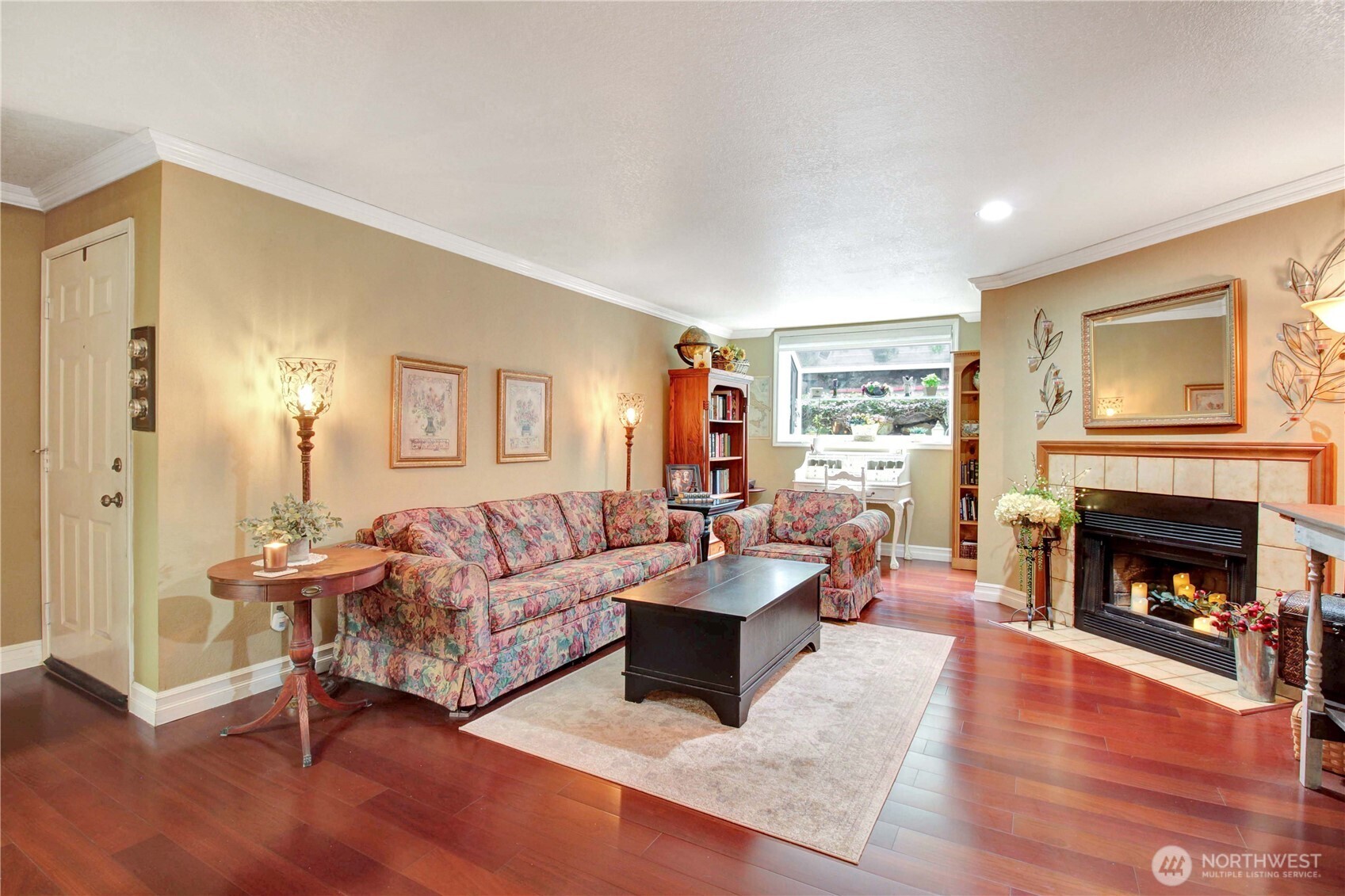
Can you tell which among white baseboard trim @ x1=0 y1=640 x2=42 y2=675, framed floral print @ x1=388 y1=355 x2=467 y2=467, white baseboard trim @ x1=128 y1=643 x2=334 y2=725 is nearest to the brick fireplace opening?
framed floral print @ x1=388 y1=355 x2=467 y2=467

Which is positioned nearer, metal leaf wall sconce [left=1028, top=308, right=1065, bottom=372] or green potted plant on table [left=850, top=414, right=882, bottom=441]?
metal leaf wall sconce [left=1028, top=308, right=1065, bottom=372]

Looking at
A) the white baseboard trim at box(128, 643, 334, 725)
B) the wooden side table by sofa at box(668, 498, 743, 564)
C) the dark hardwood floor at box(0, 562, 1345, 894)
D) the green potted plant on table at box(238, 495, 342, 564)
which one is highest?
the green potted plant on table at box(238, 495, 342, 564)

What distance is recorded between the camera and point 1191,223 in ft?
12.1

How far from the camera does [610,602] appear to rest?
3.86 metres

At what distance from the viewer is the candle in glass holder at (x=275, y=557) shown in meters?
2.62

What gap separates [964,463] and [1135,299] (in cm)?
260

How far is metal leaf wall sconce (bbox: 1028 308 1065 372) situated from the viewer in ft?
15.3

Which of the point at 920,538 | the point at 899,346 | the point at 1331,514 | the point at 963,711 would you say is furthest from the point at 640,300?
the point at 1331,514

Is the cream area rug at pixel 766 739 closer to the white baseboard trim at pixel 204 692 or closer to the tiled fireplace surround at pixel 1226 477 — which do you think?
the white baseboard trim at pixel 204 692

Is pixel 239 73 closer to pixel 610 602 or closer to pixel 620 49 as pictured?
pixel 620 49

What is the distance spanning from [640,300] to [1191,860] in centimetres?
518

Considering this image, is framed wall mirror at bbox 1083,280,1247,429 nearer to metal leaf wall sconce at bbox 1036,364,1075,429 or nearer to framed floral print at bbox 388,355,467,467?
metal leaf wall sconce at bbox 1036,364,1075,429

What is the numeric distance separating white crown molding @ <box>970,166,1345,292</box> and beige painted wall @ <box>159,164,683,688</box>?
12.0 ft

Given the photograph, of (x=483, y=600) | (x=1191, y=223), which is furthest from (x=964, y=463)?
(x=483, y=600)
